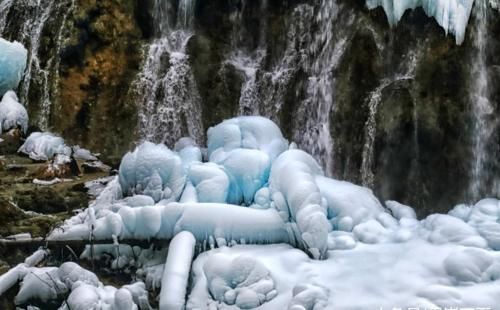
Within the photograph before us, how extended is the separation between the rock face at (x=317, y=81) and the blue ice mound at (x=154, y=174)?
4.28 meters

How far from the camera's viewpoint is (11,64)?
12.1 metres

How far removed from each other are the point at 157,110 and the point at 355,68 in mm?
4108

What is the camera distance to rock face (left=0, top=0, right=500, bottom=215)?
1007 cm

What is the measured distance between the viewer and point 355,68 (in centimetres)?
1077

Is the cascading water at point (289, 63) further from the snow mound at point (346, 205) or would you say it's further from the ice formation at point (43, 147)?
the snow mound at point (346, 205)

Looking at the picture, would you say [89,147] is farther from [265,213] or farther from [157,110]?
[265,213]

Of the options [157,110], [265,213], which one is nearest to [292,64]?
[157,110]

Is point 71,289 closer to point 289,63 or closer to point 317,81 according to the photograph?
point 317,81

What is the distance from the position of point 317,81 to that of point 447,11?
8.45ft

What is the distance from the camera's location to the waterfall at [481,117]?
32.6ft

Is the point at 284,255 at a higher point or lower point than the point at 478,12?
lower

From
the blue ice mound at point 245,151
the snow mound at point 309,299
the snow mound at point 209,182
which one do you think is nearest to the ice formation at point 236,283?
the snow mound at point 309,299

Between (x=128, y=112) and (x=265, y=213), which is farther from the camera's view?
(x=128, y=112)

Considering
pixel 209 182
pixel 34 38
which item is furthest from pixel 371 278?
pixel 34 38
